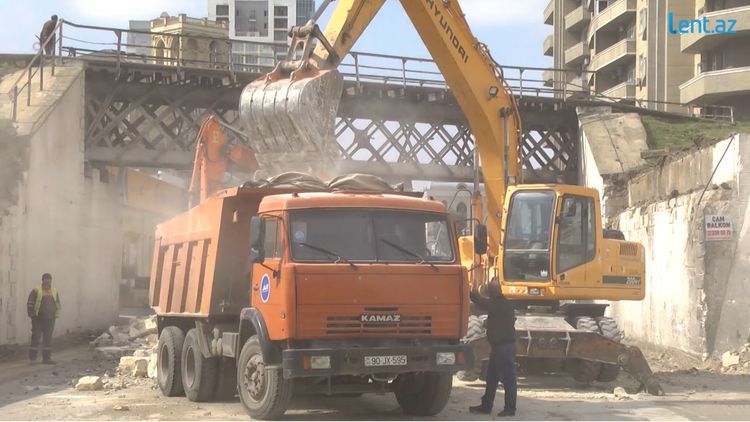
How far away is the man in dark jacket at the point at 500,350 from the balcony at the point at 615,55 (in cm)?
5647

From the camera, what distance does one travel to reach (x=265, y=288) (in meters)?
11.1

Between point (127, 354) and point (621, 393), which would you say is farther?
point (127, 354)

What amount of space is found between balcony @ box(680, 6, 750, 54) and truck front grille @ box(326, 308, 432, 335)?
4379cm

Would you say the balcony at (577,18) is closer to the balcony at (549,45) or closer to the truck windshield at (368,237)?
the balcony at (549,45)

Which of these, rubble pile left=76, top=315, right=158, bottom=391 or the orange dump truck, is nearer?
the orange dump truck

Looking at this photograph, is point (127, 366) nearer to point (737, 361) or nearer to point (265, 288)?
point (265, 288)

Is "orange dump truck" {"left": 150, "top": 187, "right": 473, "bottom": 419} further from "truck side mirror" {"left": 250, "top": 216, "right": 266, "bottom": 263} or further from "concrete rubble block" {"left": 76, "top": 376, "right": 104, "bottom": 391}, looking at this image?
"concrete rubble block" {"left": 76, "top": 376, "right": 104, "bottom": 391}

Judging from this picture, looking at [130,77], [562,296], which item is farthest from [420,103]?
[562,296]

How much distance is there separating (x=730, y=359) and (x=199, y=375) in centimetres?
963

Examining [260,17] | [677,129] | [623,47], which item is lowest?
[677,129]

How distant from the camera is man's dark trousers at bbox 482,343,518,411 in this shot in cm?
1195

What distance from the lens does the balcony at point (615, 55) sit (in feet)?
216

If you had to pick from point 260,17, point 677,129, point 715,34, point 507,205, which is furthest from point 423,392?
point 260,17

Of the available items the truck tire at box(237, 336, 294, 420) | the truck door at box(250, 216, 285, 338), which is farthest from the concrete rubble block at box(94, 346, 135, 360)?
the truck door at box(250, 216, 285, 338)
